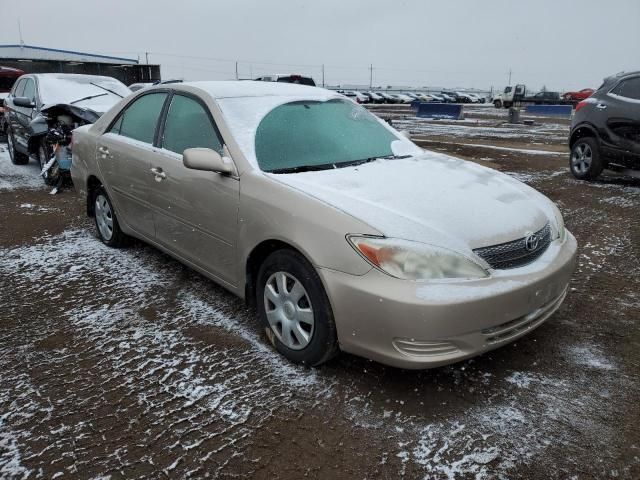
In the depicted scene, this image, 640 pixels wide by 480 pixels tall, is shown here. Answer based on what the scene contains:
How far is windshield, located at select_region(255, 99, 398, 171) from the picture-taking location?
3137 millimetres

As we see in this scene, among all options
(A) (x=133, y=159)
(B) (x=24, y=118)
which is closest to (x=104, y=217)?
(A) (x=133, y=159)

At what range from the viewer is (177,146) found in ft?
11.7

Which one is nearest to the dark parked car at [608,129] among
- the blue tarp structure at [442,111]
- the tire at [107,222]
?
the tire at [107,222]

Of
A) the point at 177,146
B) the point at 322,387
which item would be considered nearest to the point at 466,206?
the point at 322,387

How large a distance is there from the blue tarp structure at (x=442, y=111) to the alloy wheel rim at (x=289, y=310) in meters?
24.8

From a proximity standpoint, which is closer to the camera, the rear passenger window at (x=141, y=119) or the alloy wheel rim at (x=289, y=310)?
the alloy wheel rim at (x=289, y=310)

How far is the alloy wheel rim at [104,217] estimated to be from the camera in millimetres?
4656

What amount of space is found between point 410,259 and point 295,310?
0.72 metres

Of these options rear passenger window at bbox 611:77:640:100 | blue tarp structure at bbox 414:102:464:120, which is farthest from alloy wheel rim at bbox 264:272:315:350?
blue tarp structure at bbox 414:102:464:120

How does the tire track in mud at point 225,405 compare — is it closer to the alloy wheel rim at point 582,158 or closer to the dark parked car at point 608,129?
the dark parked car at point 608,129

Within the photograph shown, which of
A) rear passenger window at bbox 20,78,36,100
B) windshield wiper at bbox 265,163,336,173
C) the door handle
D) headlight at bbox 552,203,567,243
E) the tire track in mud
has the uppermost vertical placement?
rear passenger window at bbox 20,78,36,100

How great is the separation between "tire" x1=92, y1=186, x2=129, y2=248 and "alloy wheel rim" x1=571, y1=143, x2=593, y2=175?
689cm

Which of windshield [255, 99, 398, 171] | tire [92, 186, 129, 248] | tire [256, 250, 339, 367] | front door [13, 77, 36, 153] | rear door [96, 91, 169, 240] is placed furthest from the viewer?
front door [13, 77, 36, 153]

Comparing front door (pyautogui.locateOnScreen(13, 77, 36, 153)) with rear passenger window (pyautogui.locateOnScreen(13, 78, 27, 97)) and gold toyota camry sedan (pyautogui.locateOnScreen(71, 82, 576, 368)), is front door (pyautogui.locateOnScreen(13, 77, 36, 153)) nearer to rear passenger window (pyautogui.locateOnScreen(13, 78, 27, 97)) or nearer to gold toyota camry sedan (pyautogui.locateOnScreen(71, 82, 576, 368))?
rear passenger window (pyautogui.locateOnScreen(13, 78, 27, 97))
